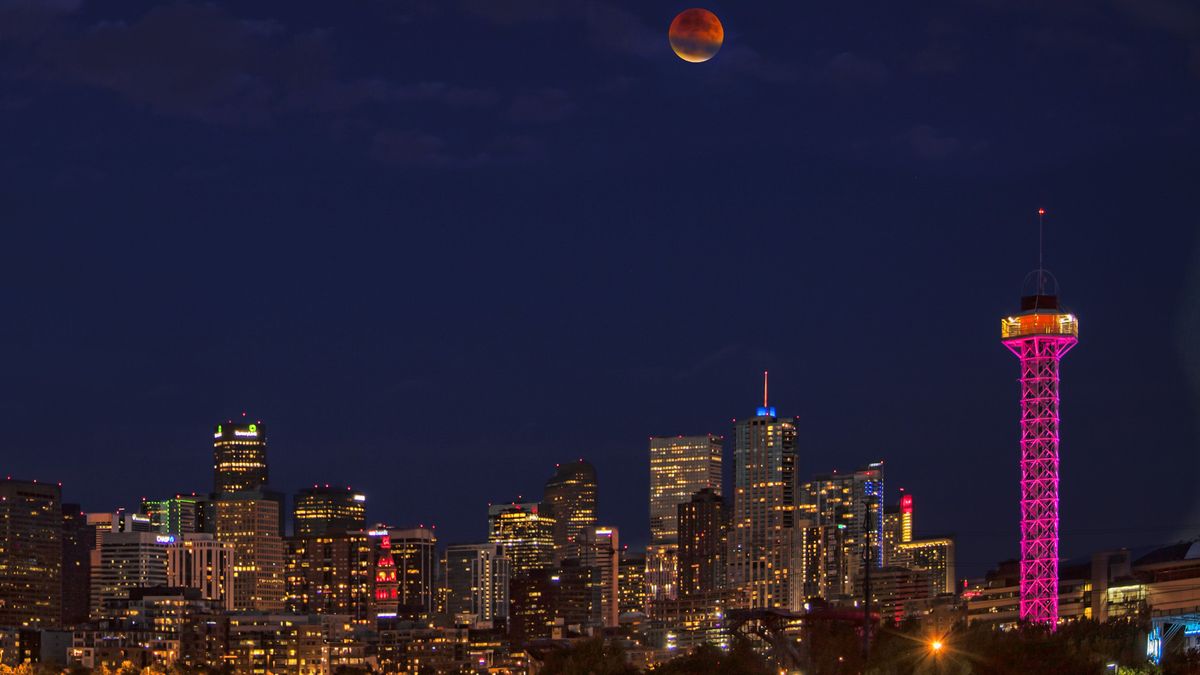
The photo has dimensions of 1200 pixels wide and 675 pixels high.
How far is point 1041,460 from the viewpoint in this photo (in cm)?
10919

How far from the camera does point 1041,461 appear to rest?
109m

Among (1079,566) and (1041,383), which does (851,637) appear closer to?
(1041,383)

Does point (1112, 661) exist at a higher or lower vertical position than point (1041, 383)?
lower

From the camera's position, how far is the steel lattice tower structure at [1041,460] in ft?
357

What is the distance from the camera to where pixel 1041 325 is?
111000 millimetres

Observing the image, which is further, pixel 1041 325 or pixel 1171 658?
pixel 1041 325

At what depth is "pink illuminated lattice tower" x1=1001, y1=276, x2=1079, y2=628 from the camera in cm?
10888

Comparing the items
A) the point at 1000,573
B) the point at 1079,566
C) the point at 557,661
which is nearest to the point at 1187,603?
the point at 1079,566

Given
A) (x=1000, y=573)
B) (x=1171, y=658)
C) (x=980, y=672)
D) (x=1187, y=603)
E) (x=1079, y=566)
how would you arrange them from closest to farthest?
(x=980, y=672), (x=1171, y=658), (x=1187, y=603), (x=1079, y=566), (x=1000, y=573)

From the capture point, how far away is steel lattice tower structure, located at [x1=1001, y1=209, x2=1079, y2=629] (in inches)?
4286

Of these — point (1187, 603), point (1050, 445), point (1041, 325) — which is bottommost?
point (1187, 603)

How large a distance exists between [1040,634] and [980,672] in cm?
1207

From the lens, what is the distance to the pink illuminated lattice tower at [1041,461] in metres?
109

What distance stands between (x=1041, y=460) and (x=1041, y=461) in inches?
5.7
